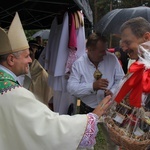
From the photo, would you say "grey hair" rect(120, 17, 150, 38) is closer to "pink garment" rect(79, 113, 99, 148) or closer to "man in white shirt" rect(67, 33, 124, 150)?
"pink garment" rect(79, 113, 99, 148)

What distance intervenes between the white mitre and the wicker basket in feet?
3.12

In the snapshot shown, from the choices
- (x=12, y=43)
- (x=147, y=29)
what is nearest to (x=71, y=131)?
(x=12, y=43)

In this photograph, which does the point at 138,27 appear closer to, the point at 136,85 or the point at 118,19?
the point at 136,85

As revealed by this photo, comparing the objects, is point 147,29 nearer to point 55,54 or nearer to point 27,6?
point 55,54

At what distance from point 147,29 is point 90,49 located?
1.23 metres

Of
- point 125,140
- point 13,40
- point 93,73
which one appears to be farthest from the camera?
point 93,73

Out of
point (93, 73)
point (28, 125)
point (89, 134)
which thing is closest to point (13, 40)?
point (28, 125)

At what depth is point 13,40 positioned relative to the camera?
7.54ft

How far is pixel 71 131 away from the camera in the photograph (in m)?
2.13

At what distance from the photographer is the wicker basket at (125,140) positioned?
6.21 feet

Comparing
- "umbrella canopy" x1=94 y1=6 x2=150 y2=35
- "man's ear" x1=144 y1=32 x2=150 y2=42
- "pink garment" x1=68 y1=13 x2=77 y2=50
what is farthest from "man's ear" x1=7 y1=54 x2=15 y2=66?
"pink garment" x1=68 y1=13 x2=77 y2=50

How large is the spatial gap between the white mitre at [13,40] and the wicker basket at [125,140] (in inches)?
37.5

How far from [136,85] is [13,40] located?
1.05 metres

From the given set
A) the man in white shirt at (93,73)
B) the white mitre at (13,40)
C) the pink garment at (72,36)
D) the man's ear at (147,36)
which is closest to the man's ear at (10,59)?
the white mitre at (13,40)
